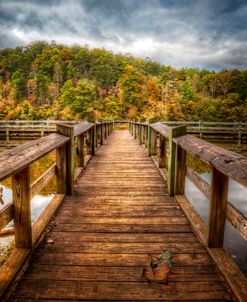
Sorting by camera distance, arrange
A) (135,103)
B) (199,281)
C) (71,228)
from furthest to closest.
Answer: (135,103), (71,228), (199,281)

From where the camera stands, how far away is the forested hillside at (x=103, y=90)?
135 feet

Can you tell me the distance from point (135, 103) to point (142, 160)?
45.8m

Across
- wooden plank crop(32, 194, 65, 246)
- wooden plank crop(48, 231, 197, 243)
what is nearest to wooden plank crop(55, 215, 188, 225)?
wooden plank crop(32, 194, 65, 246)

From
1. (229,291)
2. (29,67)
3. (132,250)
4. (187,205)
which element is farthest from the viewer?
(29,67)

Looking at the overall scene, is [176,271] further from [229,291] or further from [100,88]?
[100,88]

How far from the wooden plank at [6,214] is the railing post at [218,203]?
1644 millimetres

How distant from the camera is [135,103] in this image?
51312 millimetres

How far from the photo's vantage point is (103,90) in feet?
211

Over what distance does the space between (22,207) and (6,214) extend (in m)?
0.17

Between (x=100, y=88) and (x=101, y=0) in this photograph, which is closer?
(x=100, y=88)

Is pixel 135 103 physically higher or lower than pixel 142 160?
higher

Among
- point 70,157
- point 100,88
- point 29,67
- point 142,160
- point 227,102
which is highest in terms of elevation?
point 29,67

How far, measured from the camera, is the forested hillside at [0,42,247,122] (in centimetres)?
4103

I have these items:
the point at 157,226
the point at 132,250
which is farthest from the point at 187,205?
the point at 132,250
